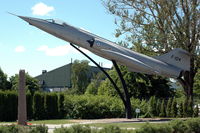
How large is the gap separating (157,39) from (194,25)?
308cm

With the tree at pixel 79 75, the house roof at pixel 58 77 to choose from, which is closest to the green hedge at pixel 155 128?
the tree at pixel 79 75

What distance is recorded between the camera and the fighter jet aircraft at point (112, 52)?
18672mm

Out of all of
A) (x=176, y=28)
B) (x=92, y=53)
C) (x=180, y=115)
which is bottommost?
(x=180, y=115)

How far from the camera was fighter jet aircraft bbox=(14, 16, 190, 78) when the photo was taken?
18.7 meters

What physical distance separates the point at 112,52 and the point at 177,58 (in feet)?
15.8

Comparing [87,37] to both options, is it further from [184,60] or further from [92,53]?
[184,60]

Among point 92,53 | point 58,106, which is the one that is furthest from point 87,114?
point 92,53

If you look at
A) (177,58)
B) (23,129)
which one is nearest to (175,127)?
(23,129)

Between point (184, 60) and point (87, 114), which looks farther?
point (87, 114)

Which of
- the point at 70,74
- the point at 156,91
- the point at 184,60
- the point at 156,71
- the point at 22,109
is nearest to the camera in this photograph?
the point at 22,109

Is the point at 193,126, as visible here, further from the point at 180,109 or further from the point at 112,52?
the point at 180,109

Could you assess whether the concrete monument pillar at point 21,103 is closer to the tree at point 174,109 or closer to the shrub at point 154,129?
the shrub at point 154,129

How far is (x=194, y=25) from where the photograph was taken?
23.8m

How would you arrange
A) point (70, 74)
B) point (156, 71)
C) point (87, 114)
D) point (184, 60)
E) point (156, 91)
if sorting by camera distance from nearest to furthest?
point (156, 71) → point (184, 60) → point (87, 114) → point (156, 91) → point (70, 74)
